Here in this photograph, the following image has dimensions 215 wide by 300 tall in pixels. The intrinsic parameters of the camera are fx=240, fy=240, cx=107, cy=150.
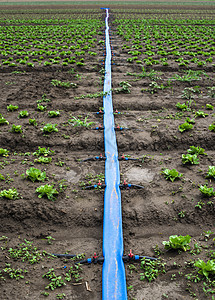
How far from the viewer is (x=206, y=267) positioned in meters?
2.93

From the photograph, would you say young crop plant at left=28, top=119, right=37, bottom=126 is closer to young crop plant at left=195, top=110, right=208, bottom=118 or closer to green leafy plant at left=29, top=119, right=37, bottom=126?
green leafy plant at left=29, top=119, right=37, bottom=126

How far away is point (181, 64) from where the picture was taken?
34.3ft

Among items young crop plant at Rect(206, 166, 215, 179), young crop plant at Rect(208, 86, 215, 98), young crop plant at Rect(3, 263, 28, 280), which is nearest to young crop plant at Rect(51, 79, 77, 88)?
young crop plant at Rect(208, 86, 215, 98)

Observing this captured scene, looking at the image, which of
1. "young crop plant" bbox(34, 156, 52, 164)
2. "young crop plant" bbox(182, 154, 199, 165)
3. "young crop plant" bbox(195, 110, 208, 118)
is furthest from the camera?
"young crop plant" bbox(195, 110, 208, 118)

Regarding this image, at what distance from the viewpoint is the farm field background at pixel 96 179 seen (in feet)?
10.1

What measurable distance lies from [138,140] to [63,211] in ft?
8.35

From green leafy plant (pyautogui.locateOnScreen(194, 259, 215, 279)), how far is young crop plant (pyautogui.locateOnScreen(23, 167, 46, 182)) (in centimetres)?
292

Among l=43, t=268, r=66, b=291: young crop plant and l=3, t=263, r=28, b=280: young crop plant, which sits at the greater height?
l=3, t=263, r=28, b=280: young crop plant

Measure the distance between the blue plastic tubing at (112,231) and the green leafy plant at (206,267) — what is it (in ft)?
3.09

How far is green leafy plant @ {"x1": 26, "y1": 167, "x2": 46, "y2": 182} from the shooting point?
4445 millimetres

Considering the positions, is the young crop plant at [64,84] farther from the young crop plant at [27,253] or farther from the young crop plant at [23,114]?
the young crop plant at [27,253]

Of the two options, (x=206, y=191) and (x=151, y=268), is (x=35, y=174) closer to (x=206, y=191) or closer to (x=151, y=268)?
(x=151, y=268)

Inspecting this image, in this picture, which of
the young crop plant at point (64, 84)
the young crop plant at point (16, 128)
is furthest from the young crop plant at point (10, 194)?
the young crop plant at point (64, 84)

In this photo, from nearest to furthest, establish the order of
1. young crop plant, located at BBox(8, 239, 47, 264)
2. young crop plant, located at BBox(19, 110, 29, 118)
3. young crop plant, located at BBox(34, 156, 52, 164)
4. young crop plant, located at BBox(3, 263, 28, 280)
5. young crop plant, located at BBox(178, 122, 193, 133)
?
young crop plant, located at BBox(3, 263, 28, 280), young crop plant, located at BBox(8, 239, 47, 264), young crop plant, located at BBox(34, 156, 52, 164), young crop plant, located at BBox(178, 122, 193, 133), young crop plant, located at BBox(19, 110, 29, 118)
